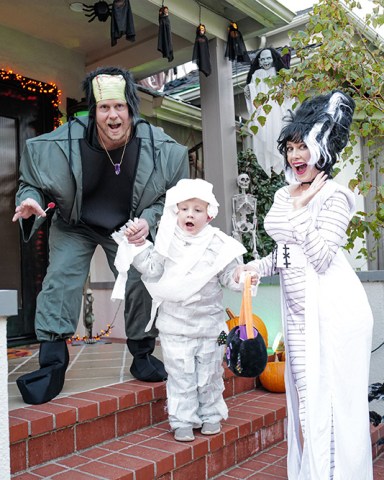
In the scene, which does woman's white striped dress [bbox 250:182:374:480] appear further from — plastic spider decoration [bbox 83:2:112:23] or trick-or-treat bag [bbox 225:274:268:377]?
plastic spider decoration [bbox 83:2:112:23]

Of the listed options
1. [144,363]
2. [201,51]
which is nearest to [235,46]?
[201,51]

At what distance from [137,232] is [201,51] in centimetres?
287

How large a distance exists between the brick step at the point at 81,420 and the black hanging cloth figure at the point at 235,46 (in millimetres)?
3415

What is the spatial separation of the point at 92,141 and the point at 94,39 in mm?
2942

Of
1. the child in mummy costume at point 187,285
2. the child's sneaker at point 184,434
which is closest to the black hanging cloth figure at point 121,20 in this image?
the child in mummy costume at point 187,285

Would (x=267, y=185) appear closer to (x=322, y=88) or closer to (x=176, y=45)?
(x=176, y=45)

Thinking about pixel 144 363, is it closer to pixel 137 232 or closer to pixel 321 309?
pixel 137 232

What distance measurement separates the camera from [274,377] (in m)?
3.97

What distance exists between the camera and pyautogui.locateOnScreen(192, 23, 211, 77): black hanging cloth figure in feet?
16.7

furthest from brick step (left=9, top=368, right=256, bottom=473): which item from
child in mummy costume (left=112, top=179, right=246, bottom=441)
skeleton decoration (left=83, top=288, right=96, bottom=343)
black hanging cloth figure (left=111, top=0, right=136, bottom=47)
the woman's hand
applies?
black hanging cloth figure (left=111, top=0, right=136, bottom=47)

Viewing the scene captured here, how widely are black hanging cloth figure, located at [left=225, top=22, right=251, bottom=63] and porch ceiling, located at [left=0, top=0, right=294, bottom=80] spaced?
15cm

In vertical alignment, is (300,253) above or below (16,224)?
below

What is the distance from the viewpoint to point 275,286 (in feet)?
16.0

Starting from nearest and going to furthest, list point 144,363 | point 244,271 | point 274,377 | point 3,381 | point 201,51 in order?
point 3,381
point 244,271
point 144,363
point 274,377
point 201,51
